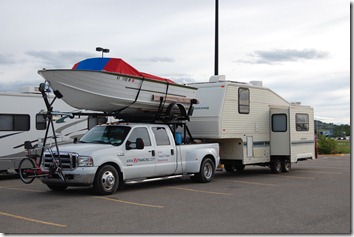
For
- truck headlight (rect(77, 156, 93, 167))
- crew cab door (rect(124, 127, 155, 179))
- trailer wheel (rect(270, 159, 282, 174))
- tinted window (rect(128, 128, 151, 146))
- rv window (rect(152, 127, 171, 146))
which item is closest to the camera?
truck headlight (rect(77, 156, 93, 167))

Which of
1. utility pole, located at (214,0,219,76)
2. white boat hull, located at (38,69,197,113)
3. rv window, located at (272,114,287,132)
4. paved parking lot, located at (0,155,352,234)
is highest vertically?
utility pole, located at (214,0,219,76)

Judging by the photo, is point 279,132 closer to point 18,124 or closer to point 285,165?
point 285,165

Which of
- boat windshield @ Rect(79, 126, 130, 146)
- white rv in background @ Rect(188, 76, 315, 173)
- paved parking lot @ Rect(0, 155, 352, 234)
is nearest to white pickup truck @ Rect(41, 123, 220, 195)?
boat windshield @ Rect(79, 126, 130, 146)

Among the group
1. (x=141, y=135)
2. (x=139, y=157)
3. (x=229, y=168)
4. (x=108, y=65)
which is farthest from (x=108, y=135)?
(x=229, y=168)

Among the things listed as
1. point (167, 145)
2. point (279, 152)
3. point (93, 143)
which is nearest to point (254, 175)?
point (279, 152)

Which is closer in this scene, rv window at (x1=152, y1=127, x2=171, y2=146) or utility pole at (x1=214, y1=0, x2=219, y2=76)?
rv window at (x1=152, y1=127, x2=171, y2=146)

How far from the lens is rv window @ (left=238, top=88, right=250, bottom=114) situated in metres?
16.3

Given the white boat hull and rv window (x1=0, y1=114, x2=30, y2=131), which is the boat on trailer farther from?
rv window (x1=0, y1=114, x2=30, y2=131)

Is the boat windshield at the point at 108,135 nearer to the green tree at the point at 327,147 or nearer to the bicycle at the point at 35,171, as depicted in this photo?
the bicycle at the point at 35,171

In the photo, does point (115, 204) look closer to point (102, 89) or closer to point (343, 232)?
point (102, 89)

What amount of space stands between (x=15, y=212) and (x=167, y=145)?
203 inches

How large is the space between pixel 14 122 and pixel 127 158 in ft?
19.1

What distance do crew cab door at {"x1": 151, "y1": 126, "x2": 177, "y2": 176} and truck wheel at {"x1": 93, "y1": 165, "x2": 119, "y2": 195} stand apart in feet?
5.30

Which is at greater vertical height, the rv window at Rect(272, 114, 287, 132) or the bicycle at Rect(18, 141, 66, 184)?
the rv window at Rect(272, 114, 287, 132)
